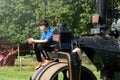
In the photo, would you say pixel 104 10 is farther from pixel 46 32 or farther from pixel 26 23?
pixel 26 23

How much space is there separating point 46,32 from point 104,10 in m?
1.47

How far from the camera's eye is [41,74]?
276 inches

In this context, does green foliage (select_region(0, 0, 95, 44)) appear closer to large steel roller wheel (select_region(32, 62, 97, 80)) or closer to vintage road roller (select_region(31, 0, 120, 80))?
vintage road roller (select_region(31, 0, 120, 80))

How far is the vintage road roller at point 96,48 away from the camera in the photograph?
6.86 meters

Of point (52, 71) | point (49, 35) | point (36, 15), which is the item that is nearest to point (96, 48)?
point (52, 71)

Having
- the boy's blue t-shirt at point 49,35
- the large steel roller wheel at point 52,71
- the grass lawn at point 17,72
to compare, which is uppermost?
the boy's blue t-shirt at point 49,35

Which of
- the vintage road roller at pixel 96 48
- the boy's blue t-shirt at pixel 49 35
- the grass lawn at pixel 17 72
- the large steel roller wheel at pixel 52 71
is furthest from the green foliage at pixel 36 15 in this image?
the large steel roller wheel at pixel 52 71

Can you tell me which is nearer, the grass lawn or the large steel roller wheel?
the large steel roller wheel

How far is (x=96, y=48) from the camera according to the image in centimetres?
704

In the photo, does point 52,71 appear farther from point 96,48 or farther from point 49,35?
point 49,35

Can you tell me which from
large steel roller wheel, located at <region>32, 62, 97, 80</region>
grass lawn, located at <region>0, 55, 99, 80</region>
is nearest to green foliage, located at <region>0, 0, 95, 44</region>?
grass lawn, located at <region>0, 55, 99, 80</region>

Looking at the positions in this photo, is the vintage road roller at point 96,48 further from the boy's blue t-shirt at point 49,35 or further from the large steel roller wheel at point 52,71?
the boy's blue t-shirt at point 49,35

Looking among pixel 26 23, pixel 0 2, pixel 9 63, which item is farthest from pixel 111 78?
pixel 0 2

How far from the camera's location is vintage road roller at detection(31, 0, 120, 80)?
6.86 meters
